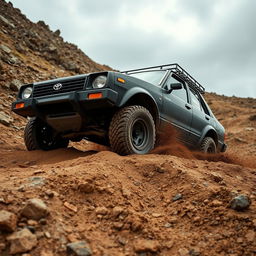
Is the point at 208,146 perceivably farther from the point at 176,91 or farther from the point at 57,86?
the point at 57,86

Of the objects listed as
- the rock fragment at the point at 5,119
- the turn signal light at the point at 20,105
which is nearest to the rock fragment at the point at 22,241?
the turn signal light at the point at 20,105

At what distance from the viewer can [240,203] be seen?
2799 millimetres

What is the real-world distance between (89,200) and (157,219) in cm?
59

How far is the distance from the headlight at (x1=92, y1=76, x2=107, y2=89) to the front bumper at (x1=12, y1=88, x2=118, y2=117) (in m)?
0.14

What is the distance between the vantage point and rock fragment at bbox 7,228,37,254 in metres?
1.95

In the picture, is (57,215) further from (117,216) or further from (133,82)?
(133,82)

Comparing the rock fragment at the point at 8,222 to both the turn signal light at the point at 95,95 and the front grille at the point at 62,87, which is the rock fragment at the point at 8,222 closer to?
the turn signal light at the point at 95,95


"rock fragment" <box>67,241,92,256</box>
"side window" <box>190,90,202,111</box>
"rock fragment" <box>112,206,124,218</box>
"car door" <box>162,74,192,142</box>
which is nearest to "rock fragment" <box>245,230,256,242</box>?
"rock fragment" <box>112,206,124,218</box>

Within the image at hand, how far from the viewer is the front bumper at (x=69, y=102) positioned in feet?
13.3

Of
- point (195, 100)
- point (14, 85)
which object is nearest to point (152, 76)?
point (195, 100)

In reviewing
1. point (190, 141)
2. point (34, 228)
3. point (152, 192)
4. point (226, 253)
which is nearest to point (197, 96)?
point (190, 141)

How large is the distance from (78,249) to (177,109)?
388 centimetres

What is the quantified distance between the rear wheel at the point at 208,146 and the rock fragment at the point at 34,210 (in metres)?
4.68

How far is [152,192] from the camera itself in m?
3.29
